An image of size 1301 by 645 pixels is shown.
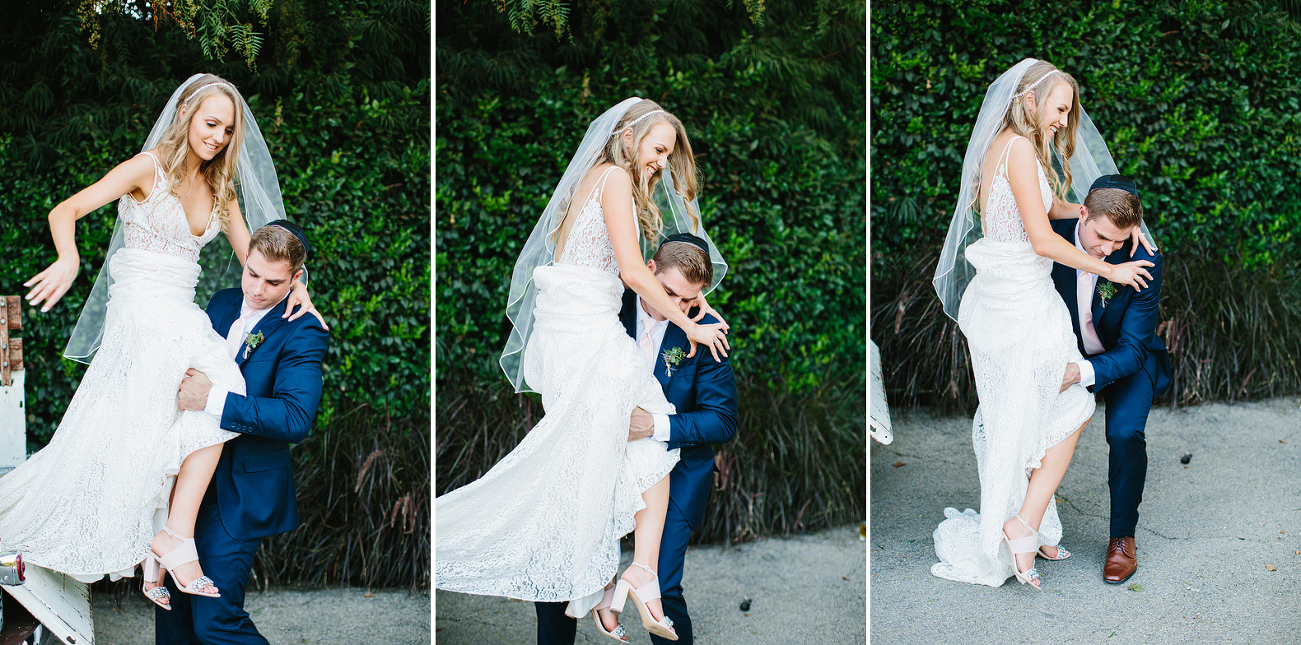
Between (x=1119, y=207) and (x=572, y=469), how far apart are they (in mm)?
2244

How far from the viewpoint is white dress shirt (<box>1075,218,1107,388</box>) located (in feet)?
11.5

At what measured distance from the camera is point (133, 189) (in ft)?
9.63

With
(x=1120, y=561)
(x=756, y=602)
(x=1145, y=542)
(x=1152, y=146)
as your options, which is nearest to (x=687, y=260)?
(x=756, y=602)

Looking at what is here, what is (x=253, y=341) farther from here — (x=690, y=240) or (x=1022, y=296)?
(x=1022, y=296)

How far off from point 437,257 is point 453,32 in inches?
42.9

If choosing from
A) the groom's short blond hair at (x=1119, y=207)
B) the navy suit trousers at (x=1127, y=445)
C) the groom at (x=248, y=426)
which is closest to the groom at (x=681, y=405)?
the groom at (x=248, y=426)

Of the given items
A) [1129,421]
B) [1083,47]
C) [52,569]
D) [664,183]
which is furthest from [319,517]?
[1083,47]

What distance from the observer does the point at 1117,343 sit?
3521 millimetres

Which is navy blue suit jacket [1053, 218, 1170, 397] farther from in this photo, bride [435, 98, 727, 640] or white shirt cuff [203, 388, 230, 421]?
white shirt cuff [203, 388, 230, 421]

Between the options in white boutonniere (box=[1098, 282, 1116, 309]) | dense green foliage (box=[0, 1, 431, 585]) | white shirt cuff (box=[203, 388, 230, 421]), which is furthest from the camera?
dense green foliage (box=[0, 1, 431, 585])

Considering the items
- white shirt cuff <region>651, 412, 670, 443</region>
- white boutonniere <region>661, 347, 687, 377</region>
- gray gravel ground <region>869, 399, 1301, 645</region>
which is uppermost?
white boutonniere <region>661, 347, 687, 377</region>

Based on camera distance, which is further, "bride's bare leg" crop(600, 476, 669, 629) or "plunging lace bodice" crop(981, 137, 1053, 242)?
"plunging lace bodice" crop(981, 137, 1053, 242)

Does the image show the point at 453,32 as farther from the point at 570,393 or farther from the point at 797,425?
the point at 797,425

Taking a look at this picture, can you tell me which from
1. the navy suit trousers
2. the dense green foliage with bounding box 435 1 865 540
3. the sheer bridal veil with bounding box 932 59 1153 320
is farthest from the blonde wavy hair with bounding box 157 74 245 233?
the navy suit trousers
